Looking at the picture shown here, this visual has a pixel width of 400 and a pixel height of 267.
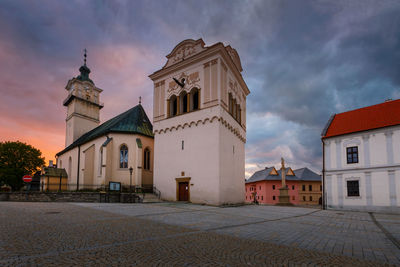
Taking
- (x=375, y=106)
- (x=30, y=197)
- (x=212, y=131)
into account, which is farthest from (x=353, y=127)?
(x=30, y=197)

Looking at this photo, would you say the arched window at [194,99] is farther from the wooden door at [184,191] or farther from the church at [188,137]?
the wooden door at [184,191]

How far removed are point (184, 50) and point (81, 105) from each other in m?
26.1

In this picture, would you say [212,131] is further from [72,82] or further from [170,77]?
[72,82]

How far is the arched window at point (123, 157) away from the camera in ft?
83.6

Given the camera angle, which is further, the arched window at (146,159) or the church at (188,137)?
the arched window at (146,159)

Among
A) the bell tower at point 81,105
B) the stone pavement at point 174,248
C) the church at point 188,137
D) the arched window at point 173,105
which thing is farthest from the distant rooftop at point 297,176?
the stone pavement at point 174,248

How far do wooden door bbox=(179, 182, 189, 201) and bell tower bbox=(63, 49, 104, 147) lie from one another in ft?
89.4

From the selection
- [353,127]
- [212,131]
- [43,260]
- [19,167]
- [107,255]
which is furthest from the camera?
[19,167]

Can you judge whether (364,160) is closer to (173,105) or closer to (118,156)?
(173,105)

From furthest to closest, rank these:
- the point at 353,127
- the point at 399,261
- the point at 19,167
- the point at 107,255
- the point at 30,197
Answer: the point at 19,167 < the point at 353,127 < the point at 30,197 < the point at 399,261 < the point at 107,255

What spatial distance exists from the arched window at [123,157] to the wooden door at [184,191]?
26.9 ft

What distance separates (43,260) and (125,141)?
22.6 m

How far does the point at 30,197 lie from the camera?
66.9 ft

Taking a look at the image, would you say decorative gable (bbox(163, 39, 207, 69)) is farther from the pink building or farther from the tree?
the pink building
